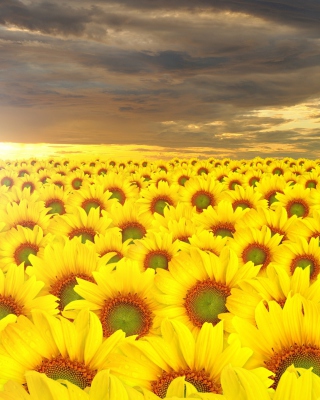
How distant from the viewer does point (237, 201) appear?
7.89m

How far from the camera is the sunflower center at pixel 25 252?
17.4 ft

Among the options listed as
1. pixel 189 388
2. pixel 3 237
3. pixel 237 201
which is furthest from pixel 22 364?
pixel 237 201

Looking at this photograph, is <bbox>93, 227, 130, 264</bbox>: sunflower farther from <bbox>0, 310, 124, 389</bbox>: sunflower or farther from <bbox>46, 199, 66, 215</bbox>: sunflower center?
<bbox>46, 199, 66, 215</bbox>: sunflower center

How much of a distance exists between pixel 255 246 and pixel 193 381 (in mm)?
2773

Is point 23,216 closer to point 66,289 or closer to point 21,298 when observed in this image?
point 66,289

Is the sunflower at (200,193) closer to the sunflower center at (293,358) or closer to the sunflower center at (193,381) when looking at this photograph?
the sunflower center at (293,358)

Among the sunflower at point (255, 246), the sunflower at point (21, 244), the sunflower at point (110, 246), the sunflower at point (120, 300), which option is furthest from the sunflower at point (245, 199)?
the sunflower at point (120, 300)

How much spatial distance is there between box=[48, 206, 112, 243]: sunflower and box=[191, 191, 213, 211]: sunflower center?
3.36m

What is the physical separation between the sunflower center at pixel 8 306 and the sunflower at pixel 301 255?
7.87 feet

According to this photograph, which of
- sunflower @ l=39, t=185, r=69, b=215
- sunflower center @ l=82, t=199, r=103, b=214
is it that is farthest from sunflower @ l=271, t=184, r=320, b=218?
sunflower @ l=39, t=185, r=69, b=215

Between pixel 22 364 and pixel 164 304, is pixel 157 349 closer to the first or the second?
pixel 22 364

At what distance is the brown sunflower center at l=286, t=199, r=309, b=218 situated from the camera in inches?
319

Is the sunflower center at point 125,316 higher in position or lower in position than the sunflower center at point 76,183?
lower

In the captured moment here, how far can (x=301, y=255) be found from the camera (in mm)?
4895
